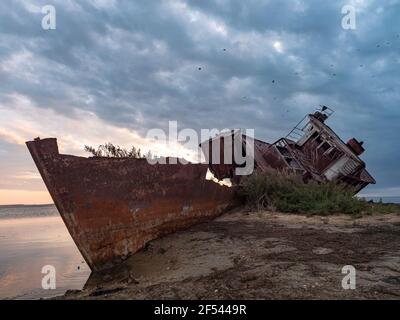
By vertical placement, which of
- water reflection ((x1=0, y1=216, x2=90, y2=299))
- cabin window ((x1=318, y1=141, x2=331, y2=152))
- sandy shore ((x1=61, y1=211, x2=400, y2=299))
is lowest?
water reflection ((x1=0, y1=216, x2=90, y2=299))

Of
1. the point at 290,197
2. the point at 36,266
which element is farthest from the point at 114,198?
the point at 290,197

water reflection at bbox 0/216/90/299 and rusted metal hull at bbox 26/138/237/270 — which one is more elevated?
rusted metal hull at bbox 26/138/237/270

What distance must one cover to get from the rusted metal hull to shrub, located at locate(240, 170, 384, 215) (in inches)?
97.2

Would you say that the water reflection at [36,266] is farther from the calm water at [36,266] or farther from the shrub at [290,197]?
the shrub at [290,197]

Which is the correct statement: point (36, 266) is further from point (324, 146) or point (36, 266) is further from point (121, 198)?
point (324, 146)

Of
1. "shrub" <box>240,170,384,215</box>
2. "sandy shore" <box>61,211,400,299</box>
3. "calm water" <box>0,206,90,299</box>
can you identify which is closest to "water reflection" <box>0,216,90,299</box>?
"calm water" <box>0,206,90,299</box>

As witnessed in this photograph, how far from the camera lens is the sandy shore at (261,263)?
411cm

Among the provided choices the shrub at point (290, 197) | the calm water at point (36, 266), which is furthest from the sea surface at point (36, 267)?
the shrub at point (290, 197)

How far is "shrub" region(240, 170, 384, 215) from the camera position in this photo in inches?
393

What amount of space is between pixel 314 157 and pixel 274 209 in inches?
200

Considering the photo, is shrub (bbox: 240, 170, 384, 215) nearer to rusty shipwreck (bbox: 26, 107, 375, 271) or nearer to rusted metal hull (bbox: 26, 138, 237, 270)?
rusty shipwreck (bbox: 26, 107, 375, 271)

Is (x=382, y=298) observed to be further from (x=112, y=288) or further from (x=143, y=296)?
(x=112, y=288)

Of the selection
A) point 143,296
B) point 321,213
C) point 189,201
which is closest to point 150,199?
point 189,201

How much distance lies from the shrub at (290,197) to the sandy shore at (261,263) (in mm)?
1199
